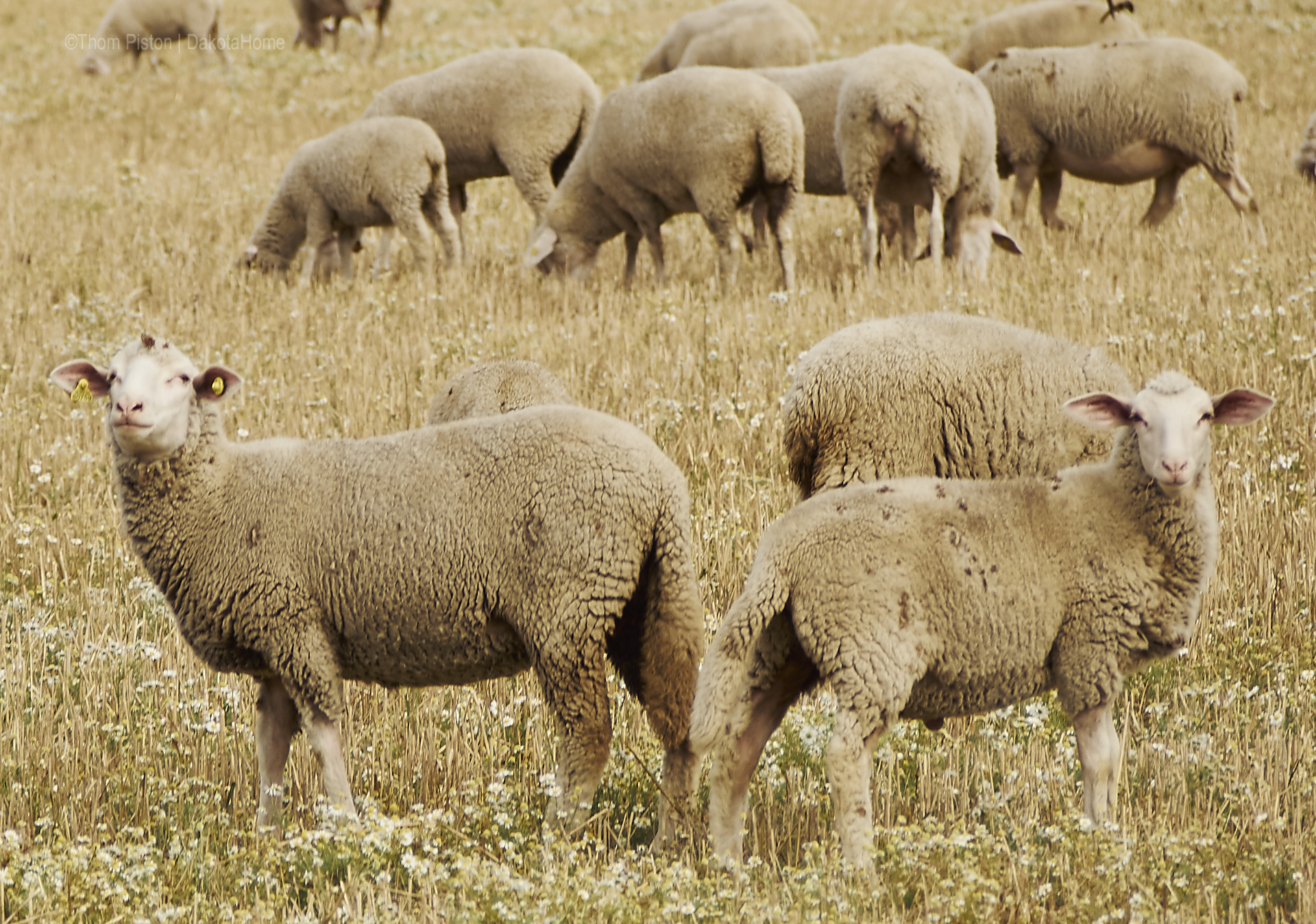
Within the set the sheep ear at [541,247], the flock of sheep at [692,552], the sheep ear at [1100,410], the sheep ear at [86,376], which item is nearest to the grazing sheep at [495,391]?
the flock of sheep at [692,552]

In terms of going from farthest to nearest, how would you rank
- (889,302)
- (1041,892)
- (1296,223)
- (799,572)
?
(1296,223) → (889,302) → (799,572) → (1041,892)

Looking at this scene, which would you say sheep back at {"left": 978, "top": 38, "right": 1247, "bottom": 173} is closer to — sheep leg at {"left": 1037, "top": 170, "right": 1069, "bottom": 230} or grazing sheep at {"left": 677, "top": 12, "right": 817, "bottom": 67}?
sheep leg at {"left": 1037, "top": 170, "right": 1069, "bottom": 230}

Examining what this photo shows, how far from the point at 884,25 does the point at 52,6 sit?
17970mm

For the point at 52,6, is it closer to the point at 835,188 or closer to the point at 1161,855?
the point at 835,188

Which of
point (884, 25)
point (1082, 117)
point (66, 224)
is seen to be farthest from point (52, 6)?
point (1082, 117)

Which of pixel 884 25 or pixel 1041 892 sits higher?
pixel 1041 892

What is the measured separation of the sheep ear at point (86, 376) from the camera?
4211 millimetres

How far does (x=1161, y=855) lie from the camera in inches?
132

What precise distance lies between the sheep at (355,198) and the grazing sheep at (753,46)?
6.39m

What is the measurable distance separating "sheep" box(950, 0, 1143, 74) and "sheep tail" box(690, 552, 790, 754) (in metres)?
13.8

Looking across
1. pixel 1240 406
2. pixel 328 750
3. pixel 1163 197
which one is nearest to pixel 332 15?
pixel 1163 197

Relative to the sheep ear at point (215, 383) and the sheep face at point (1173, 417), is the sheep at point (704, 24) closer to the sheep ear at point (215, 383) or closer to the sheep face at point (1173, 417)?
the sheep ear at point (215, 383)

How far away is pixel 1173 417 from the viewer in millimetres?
3701

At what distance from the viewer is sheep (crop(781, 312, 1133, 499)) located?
4.98 metres
